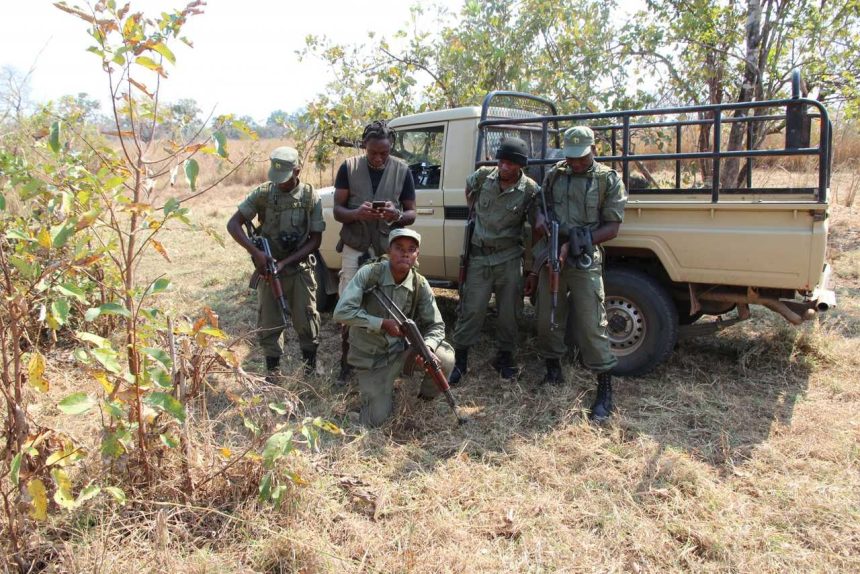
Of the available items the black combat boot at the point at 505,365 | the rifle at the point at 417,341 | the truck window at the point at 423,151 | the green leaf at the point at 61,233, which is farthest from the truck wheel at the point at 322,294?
the green leaf at the point at 61,233

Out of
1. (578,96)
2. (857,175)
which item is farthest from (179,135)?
(857,175)

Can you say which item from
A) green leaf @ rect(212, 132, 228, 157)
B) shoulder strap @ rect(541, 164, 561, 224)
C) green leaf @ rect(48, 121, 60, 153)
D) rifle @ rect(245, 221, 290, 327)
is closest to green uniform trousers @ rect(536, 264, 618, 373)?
shoulder strap @ rect(541, 164, 561, 224)

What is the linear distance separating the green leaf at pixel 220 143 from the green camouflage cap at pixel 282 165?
1.67m

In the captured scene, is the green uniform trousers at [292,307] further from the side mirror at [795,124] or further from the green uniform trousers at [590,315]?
the side mirror at [795,124]

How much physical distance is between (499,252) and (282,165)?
1495mm

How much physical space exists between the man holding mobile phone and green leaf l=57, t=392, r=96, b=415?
2119 mm

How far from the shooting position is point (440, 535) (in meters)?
2.60

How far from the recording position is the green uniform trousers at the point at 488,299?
4129 millimetres

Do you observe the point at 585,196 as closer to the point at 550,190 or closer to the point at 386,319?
the point at 550,190

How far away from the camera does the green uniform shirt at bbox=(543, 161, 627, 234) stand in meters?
3.73

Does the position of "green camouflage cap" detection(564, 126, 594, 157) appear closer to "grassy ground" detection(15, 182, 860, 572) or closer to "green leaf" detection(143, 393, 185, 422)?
"grassy ground" detection(15, 182, 860, 572)

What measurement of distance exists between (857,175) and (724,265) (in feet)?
27.0

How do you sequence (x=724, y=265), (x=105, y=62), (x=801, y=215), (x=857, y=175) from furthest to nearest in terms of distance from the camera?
(x=857, y=175)
(x=724, y=265)
(x=801, y=215)
(x=105, y=62)

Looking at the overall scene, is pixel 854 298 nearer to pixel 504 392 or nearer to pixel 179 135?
pixel 504 392
